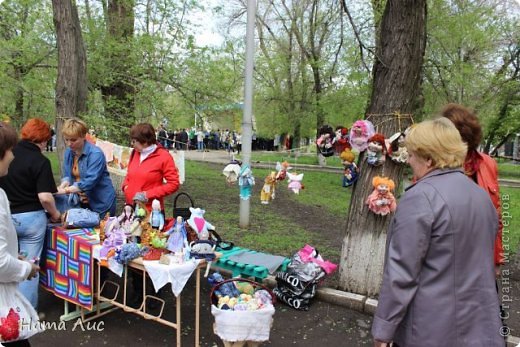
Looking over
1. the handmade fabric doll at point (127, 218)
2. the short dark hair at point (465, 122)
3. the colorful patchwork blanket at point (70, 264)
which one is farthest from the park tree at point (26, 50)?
the short dark hair at point (465, 122)

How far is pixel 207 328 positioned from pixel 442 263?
243 centimetres

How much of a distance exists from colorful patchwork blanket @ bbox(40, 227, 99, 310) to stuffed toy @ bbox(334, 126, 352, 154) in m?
2.29

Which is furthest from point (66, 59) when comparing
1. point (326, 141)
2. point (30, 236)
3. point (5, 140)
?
point (5, 140)

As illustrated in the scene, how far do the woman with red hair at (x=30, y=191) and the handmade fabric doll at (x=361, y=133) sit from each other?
2.55 meters

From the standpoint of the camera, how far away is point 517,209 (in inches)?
368

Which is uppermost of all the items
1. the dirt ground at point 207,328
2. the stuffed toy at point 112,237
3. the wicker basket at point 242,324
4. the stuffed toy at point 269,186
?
the stuffed toy at point 269,186

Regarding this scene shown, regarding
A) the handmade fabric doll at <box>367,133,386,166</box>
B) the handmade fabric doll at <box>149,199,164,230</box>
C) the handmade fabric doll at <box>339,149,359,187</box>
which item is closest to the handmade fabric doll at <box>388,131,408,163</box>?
the handmade fabric doll at <box>367,133,386,166</box>

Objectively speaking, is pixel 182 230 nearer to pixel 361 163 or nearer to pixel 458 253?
pixel 361 163

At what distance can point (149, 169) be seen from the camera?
151 inches

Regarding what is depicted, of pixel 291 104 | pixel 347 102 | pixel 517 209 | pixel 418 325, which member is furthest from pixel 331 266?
pixel 291 104

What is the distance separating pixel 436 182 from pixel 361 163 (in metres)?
2.31

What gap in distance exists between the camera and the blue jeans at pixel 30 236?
11.0 feet

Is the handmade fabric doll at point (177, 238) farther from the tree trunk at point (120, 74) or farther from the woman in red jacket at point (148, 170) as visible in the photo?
the tree trunk at point (120, 74)

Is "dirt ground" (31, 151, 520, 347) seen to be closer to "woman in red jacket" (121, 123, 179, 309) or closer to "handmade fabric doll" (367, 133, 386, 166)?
"woman in red jacket" (121, 123, 179, 309)
